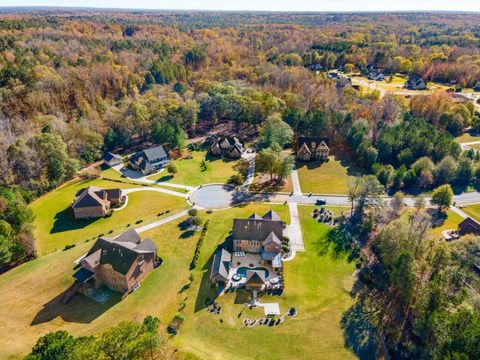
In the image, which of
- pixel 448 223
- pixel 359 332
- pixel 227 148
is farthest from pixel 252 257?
pixel 227 148

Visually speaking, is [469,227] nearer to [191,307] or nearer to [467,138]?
[191,307]

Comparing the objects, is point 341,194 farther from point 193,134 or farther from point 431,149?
point 193,134

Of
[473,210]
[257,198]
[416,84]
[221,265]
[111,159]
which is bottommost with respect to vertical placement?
[257,198]

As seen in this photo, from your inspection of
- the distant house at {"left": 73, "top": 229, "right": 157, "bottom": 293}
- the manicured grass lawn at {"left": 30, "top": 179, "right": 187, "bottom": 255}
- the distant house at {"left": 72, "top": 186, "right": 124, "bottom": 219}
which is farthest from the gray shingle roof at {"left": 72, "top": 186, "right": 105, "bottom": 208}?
the distant house at {"left": 73, "top": 229, "right": 157, "bottom": 293}

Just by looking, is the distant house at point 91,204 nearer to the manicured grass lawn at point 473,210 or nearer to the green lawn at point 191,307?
the green lawn at point 191,307

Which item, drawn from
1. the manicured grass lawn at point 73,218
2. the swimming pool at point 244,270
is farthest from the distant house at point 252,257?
the manicured grass lawn at point 73,218

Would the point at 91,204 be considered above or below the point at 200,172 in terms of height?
above
